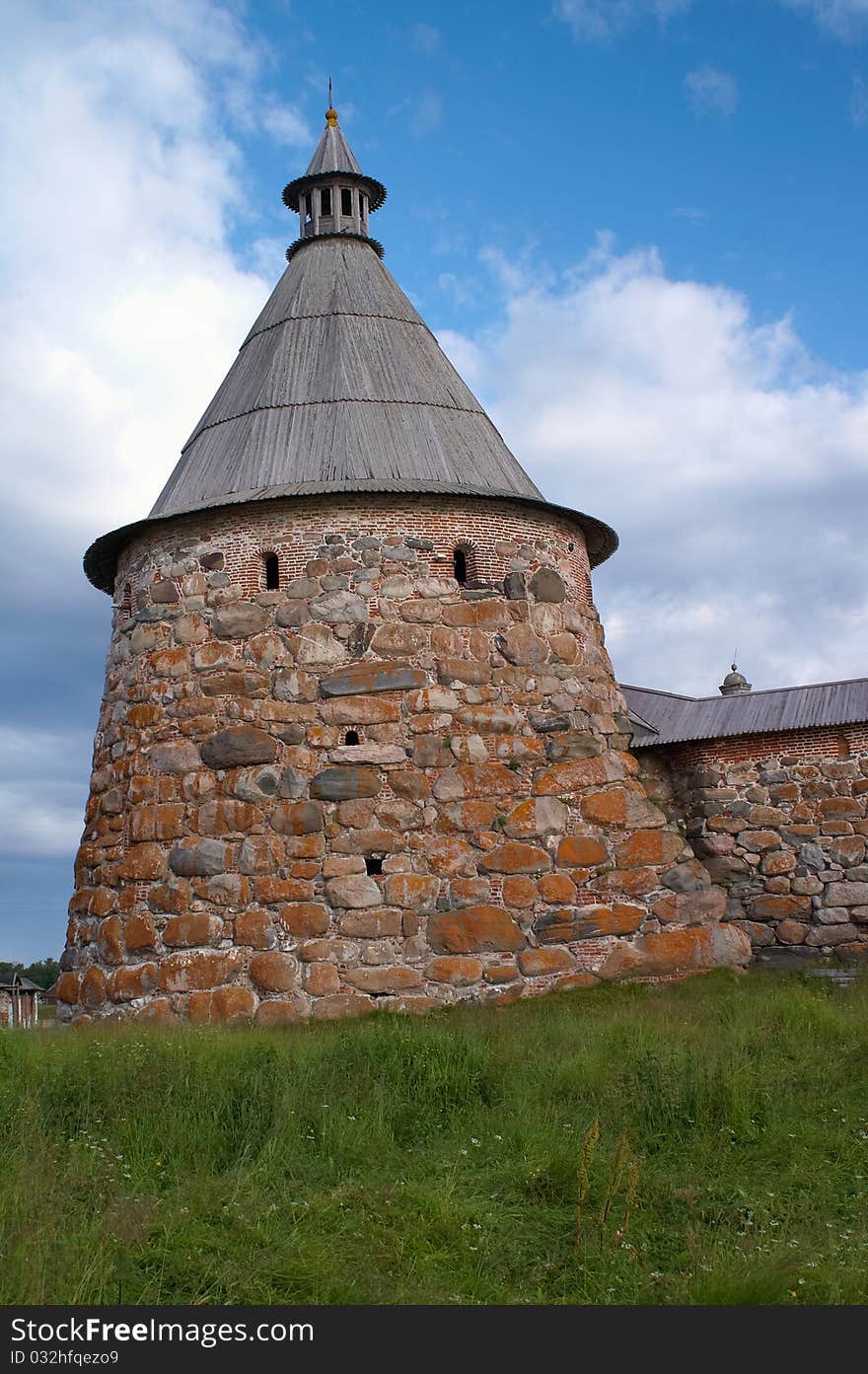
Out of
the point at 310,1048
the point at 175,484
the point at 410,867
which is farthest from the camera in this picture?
the point at 175,484

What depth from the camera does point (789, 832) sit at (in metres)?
12.2

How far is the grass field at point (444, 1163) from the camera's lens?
4734 mm

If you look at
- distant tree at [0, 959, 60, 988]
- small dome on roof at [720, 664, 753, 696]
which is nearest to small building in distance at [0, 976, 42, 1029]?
distant tree at [0, 959, 60, 988]

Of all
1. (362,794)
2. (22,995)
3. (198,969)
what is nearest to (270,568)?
(362,794)

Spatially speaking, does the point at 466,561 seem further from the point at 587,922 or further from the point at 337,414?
the point at 587,922

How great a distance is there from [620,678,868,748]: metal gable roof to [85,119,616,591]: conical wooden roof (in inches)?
75.9

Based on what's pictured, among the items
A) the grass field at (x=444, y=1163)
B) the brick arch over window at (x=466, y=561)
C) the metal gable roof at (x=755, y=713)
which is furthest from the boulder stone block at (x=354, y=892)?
the metal gable roof at (x=755, y=713)

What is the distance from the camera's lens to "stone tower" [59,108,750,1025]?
9969mm

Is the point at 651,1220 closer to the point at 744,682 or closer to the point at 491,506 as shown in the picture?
the point at 491,506

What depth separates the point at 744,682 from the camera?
2122 centimetres

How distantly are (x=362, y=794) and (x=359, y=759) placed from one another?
12.2 inches

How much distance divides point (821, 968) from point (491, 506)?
544 centimetres

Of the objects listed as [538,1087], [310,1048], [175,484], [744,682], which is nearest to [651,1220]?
[538,1087]

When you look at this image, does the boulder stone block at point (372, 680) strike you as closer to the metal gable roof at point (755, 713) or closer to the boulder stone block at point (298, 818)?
the boulder stone block at point (298, 818)
